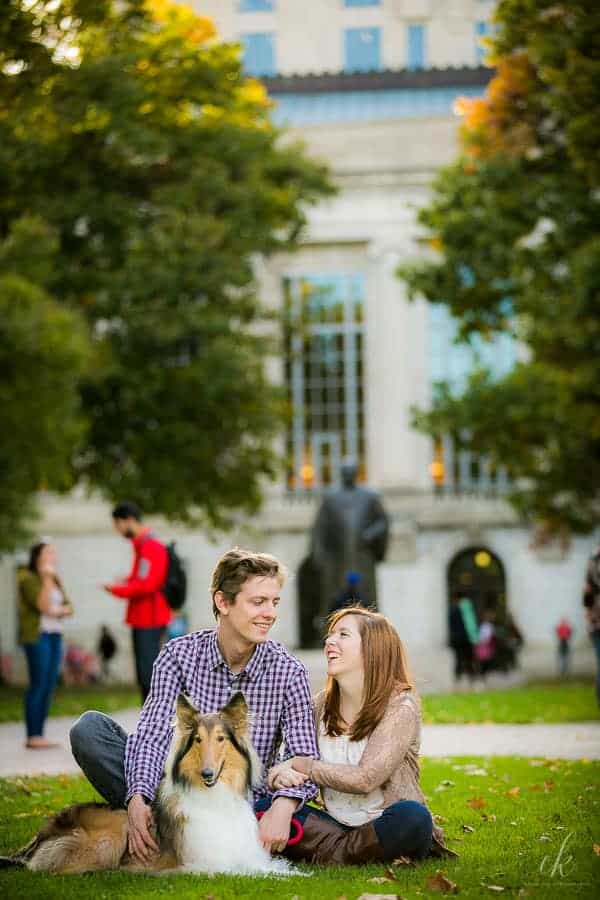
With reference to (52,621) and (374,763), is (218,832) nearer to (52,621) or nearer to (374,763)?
(374,763)

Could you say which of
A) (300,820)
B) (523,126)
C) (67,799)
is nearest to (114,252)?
(523,126)

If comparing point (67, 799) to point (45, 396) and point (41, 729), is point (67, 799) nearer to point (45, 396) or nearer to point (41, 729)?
point (41, 729)

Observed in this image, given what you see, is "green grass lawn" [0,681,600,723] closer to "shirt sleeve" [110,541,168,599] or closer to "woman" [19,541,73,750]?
"woman" [19,541,73,750]

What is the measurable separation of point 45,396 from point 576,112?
7918 mm

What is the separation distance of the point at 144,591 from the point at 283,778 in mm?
4928

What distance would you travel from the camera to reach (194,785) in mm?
5363

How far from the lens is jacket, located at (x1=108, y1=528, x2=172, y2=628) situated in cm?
1060

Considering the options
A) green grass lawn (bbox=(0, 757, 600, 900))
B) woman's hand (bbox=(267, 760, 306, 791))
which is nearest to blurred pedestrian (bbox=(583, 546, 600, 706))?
green grass lawn (bbox=(0, 757, 600, 900))

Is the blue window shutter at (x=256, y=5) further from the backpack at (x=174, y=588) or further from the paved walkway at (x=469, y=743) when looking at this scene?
the backpack at (x=174, y=588)

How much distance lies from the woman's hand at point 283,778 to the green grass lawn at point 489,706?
9075mm

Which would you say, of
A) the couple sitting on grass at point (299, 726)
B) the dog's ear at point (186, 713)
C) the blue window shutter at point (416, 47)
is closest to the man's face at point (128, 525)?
the couple sitting on grass at point (299, 726)

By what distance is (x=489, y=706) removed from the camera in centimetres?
1692

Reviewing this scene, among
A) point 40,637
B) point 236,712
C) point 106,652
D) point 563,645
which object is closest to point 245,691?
point 236,712

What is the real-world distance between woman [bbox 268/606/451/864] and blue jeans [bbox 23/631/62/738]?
617 cm
